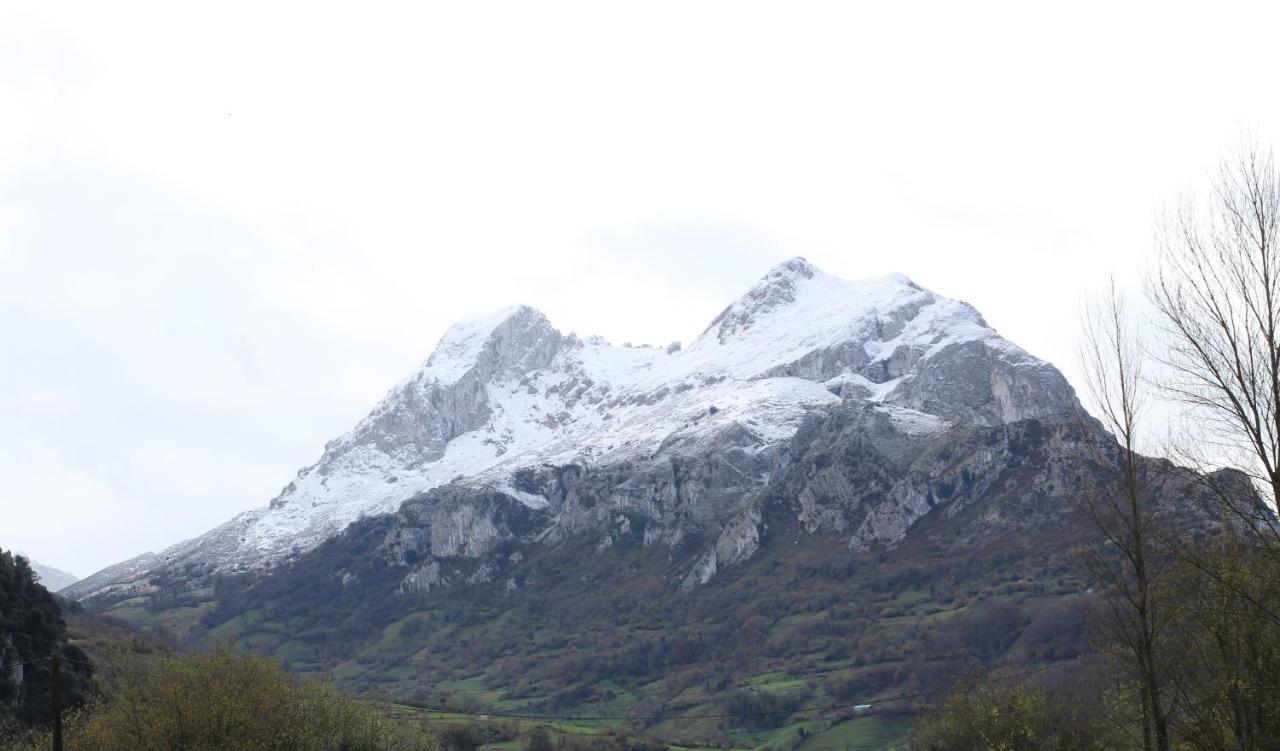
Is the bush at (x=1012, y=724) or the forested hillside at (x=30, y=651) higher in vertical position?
the forested hillside at (x=30, y=651)

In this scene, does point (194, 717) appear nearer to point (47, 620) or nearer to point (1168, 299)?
point (1168, 299)

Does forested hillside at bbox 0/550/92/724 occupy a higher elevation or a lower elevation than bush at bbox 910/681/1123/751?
higher

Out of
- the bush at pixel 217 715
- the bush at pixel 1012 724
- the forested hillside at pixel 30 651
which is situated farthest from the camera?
the forested hillside at pixel 30 651

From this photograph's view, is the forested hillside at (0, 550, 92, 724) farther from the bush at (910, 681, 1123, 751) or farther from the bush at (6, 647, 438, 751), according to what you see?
the bush at (910, 681, 1123, 751)

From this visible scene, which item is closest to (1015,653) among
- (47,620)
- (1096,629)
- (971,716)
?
(971,716)

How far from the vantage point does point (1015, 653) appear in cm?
19462

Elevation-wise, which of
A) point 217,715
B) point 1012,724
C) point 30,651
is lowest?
point 1012,724

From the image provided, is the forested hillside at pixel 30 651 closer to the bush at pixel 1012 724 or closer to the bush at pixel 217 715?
the bush at pixel 217 715

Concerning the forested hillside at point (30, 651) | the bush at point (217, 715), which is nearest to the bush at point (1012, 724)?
the bush at point (217, 715)

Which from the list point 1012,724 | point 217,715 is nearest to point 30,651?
point 217,715

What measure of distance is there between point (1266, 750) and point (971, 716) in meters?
47.1

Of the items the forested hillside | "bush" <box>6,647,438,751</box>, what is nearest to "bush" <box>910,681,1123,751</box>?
"bush" <box>6,647,438,751</box>

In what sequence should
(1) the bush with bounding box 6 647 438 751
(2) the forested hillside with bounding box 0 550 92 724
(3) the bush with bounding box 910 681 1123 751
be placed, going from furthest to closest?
(2) the forested hillside with bounding box 0 550 92 724 < (1) the bush with bounding box 6 647 438 751 < (3) the bush with bounding box 910 681 1123 751

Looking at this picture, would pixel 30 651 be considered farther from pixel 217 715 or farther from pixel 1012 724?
pixel 1012 724
